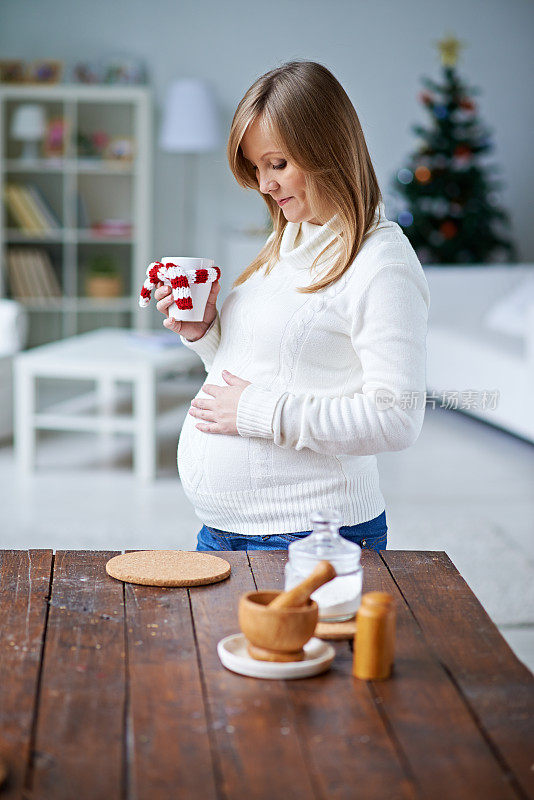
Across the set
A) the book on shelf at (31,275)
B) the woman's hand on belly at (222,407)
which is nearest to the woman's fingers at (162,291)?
the woman's hand on belly at (222,407)

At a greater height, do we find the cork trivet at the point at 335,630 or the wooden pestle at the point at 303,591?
the wooden pestle at the point at 303,591

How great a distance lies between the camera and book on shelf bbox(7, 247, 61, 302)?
5.95 meters

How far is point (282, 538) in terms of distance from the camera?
137 cm

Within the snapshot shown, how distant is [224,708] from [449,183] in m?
5.53

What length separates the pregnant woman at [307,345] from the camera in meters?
1.24

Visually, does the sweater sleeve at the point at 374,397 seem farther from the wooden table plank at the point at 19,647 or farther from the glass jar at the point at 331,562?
the wooden table plank at the point at 19,647

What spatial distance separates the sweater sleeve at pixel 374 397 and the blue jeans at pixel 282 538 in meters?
0.15

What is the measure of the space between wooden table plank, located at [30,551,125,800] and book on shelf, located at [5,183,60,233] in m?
4.99

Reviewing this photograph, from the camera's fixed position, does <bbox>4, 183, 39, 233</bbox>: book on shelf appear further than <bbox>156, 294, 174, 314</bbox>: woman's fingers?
Yes

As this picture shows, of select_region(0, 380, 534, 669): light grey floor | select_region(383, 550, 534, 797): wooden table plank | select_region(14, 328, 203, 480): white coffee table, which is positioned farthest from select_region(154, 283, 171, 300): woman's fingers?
select_region(14, 328, 203, 480): white coffee table

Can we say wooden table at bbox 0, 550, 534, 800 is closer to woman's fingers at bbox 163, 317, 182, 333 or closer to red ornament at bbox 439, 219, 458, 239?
woman's fingers at bbox 163, 317, 182, 333

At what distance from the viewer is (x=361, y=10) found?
6168 mm

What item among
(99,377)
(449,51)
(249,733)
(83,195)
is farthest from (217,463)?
(449,51)

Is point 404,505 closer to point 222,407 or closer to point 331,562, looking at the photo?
point 222,407
